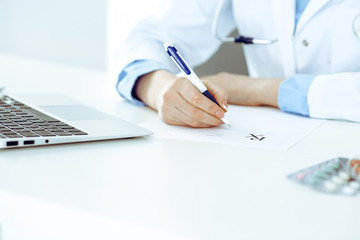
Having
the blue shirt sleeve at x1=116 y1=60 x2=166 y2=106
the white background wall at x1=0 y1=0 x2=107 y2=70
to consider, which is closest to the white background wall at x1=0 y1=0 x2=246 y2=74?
the white background wall at x1=0 y1=0 x2=107 y2=70

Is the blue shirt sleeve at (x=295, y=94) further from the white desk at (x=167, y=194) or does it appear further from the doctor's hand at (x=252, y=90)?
the white desk at (x=167, y=194)

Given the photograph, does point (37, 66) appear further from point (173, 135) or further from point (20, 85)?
point (173, 135)

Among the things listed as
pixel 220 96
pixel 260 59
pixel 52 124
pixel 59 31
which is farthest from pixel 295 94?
pixel 59 31

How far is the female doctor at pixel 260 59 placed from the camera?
2.83 ft

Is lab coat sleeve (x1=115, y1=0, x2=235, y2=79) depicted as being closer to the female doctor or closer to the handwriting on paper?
the female doctor

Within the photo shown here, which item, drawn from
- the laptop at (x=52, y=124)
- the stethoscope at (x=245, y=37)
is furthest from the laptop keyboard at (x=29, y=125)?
the stethoscope at (x=245, y=37)

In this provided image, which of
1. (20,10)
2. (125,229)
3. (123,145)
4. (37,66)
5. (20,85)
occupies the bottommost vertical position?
(125,229)

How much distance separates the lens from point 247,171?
0.62 metres

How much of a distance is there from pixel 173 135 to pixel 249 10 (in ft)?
1.63

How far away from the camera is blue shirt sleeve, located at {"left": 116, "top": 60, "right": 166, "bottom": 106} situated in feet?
3.40

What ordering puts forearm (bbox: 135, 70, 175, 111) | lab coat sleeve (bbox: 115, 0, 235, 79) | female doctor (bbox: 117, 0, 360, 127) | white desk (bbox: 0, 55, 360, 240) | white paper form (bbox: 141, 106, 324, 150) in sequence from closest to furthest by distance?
white desk (bbox: 0, 55, 360, 240)
white paper form (bbox: 141, 106, 324, 150)
female doctor (bbox: 117, 0, 360, 127)
forearm (bbox: 135, 70, 175, 111)
lab coat sleeve (bbox: 115, 0, 235, 79)

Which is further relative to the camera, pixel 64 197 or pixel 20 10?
pixel 20 10

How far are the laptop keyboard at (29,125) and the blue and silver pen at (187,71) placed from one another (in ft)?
0.63

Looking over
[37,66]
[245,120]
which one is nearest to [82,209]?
[245,120]
